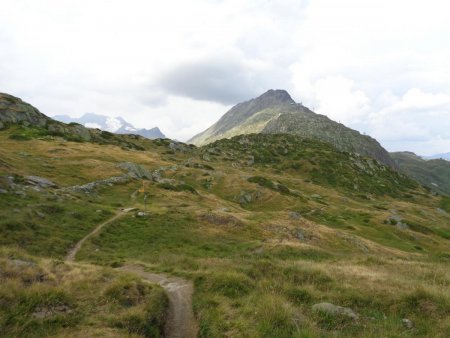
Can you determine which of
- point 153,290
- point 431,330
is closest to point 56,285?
point 153,290

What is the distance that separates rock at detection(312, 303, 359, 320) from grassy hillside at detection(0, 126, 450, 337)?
26 cm

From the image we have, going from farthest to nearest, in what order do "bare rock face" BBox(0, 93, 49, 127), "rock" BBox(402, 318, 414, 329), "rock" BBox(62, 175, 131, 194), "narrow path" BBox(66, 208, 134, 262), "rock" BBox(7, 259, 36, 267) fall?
"bare rock face" BBox(0, 93, 49, 127), "rock" BBox(62, 175, 131, 194), "narrow path" BBox(66, 208, 134, 262), "rock" BBox(7, 259, 36, 267), "rock" BBox(402, 318, 414, 329)

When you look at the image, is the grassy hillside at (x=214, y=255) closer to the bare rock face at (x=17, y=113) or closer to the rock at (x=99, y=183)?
the rock at (x=99, y=183)

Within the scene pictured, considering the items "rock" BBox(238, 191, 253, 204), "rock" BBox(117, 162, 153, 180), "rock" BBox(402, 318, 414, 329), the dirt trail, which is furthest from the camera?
"rock" BBox(238, 191, 253, 204)

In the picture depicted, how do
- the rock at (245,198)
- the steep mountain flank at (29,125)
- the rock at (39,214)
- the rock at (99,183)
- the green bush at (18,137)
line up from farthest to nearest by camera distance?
the steep mountain flank at (29,125), the green bush at (18,137), the rock at (245,198), the rock at (99,183), the rock at (39,214)

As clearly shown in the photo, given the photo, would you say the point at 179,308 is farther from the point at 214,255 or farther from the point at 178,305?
the point at 214,255

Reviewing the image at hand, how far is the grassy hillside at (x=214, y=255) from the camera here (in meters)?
12.2

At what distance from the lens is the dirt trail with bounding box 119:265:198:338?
13.1m

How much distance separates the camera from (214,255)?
29.4m

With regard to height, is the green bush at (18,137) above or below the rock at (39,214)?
above

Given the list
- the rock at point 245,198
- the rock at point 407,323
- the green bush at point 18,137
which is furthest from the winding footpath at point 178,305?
the green bush at point 18,137

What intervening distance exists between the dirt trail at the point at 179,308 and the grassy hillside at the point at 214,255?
Answer: 49 centimetres

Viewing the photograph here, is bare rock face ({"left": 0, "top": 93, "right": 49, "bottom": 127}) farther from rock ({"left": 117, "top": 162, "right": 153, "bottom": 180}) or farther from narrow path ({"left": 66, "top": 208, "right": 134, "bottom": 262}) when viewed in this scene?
narrow path ({"left": 66, "top": 208, "right": 134, "bottom": 262})

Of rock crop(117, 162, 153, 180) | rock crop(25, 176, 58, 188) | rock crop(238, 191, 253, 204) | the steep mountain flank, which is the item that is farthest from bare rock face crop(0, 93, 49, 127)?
rock crop(238, 191, 253, 204)
